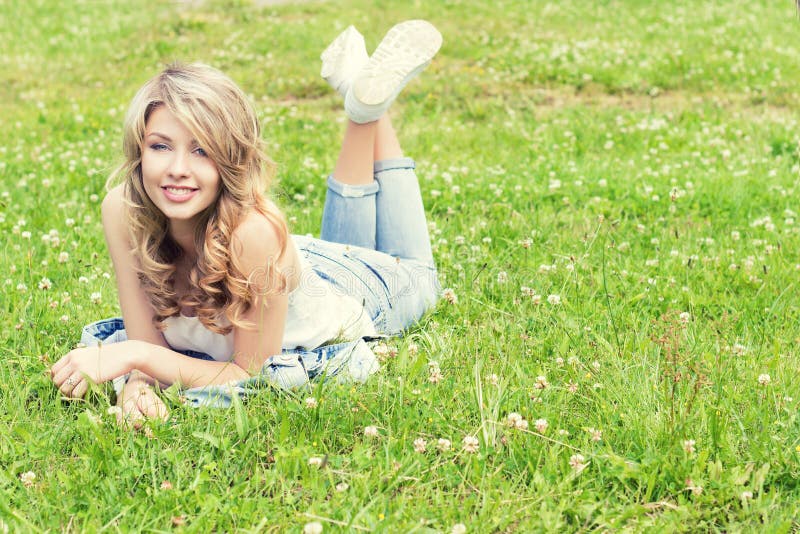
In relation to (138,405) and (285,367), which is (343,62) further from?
(138,405)

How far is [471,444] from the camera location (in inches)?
130

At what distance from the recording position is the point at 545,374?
3889 millimetres

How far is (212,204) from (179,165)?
0.83 feet

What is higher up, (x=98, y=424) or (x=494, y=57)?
(x=494, y=57)

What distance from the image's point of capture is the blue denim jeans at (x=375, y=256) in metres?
4.21

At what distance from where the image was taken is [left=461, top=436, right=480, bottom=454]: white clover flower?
326cm

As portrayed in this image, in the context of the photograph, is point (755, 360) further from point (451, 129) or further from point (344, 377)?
point (451, 129)

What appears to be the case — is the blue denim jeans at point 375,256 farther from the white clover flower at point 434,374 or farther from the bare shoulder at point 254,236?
the bare shoulder at point 254,236

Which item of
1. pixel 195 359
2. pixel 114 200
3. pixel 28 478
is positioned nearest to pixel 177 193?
pixel 114 200

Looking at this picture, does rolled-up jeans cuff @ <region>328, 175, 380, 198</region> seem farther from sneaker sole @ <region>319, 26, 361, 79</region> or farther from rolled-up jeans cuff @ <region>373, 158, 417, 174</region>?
sneaker sole @ <region>319, 26, 361, 79</region>

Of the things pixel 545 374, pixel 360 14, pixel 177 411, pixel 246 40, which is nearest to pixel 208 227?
pixel 177 411

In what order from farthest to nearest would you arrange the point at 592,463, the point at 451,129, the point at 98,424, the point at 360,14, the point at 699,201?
1. the point at 360,14
2. the point at 451,129
3. the point at 699,201
4. the point at 98,424
5. the point at 592,463

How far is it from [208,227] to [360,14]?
10.4m

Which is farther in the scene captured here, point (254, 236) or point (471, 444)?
point (254, 236)
